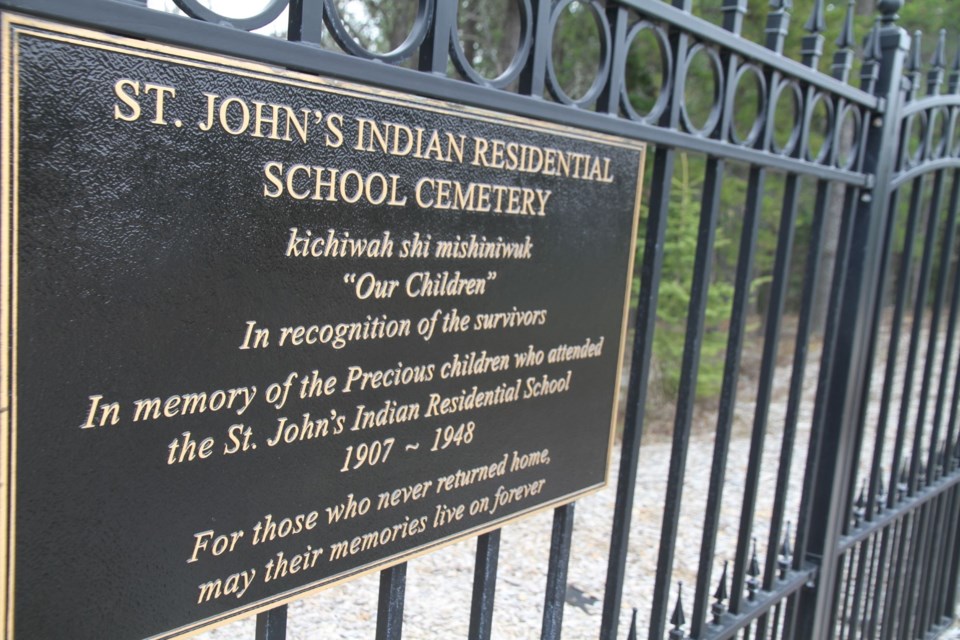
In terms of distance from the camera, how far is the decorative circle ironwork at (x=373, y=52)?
1396 millimetres

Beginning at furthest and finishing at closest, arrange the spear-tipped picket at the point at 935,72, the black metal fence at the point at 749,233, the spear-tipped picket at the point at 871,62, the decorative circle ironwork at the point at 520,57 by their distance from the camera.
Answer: the spear-tipped picket at the point at 935,72 → the spear-tipped picket at the point at 871,62 → the decorative circle ironwork at the point at 520,57 → the black metal fence at the point at 749,233

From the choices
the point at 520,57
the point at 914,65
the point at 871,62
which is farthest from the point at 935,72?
the point at 520,57

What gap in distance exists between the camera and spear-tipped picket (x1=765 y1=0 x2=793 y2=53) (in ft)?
7.77

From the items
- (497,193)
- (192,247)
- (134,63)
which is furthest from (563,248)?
(134,63)

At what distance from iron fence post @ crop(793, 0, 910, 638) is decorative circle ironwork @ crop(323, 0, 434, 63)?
2.12 metres

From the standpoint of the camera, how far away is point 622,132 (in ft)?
6.39

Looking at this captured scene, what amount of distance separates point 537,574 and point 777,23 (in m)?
3.75

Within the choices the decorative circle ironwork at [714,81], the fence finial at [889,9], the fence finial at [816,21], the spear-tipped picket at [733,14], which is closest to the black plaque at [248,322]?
the decorative circle ironwork at [714,81]

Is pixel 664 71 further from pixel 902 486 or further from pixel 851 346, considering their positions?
pixel 902 486

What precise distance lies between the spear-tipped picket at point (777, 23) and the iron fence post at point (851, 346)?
765mm

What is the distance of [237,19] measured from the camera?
1.27m

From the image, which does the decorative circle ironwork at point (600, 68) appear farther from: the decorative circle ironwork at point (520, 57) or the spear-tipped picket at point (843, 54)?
the spear-tipped picket at point (843, 54)

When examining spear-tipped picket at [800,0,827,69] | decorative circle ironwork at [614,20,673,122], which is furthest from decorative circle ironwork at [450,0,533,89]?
spear-tipped picket at [800,0,827,69]

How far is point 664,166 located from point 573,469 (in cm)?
84
